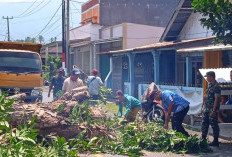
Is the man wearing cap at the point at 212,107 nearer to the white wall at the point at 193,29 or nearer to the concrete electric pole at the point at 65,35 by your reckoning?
the white wall at the point at 193,29

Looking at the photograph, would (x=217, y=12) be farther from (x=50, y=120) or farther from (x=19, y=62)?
(x=19, y=62)

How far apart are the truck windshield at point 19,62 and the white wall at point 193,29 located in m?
7.95

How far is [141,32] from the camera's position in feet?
101

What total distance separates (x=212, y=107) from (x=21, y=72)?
7509mm

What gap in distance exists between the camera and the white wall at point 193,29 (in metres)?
19.3

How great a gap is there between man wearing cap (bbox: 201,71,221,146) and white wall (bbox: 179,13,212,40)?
9.44 metres

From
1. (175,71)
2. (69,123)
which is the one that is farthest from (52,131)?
(175,71)

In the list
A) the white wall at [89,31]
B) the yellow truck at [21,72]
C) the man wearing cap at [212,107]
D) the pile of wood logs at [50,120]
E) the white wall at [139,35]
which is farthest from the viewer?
the white wall at [89,31]

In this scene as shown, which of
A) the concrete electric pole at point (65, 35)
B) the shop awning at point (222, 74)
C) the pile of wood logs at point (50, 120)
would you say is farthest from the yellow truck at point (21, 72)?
the concrete electric pole at point (65, 35)

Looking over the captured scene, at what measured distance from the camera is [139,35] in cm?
3066

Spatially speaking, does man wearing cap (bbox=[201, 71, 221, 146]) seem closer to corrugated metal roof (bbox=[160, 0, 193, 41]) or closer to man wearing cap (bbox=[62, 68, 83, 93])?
man wearing cap (bbox=[62, 68, 83, 93])

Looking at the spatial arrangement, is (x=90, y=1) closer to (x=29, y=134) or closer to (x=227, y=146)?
(x=227, y=146)

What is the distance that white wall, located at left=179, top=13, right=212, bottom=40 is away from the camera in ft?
63.3

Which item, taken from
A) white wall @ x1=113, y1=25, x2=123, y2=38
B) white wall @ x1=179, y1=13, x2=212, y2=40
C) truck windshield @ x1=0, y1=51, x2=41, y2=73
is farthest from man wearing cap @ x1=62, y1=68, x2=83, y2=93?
white wall @ x1=113, y1=25, x2=123, y2=38
